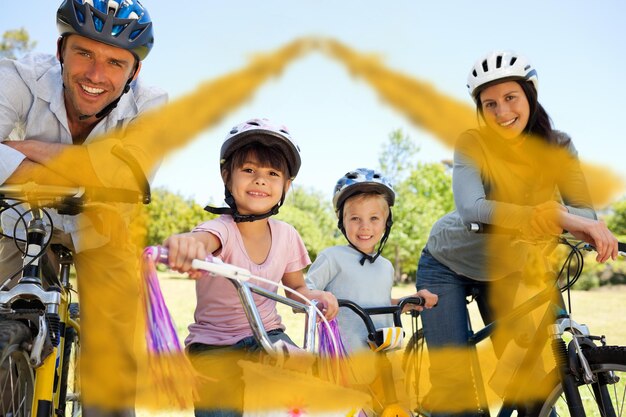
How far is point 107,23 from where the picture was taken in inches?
127

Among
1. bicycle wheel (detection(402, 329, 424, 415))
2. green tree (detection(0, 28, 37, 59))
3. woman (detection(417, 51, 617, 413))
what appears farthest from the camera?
green tree (detection(0, 28, 37, 59))

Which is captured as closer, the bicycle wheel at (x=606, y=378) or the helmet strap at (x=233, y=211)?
the bicycle wheel at (x=606, y=378)

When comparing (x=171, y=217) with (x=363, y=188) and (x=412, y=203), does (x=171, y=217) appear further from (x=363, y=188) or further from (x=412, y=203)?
(x=363, y=188)

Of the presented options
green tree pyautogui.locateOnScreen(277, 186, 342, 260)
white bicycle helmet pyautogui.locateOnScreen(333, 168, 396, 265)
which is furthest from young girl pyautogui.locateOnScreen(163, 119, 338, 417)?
green tree pyautogui.locateOnScreen(277, 186, 342, 260)

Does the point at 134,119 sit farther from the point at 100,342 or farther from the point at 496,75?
the point at 496,75

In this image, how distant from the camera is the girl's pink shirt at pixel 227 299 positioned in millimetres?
2986

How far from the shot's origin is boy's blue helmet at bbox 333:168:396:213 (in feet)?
14.2

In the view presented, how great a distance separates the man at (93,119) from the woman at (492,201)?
68.0 inches

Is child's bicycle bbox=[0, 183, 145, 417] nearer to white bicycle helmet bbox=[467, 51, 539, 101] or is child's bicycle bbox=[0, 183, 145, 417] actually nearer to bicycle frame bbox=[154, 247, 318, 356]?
bicycle frame bbox=[154, 247, 318, 356]

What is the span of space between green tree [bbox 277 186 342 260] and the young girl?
1702cm

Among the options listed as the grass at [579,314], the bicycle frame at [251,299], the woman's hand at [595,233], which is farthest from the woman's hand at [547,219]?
the grass at [579,314]

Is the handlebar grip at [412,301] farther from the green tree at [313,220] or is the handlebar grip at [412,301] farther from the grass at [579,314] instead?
the green tree at [313,220]

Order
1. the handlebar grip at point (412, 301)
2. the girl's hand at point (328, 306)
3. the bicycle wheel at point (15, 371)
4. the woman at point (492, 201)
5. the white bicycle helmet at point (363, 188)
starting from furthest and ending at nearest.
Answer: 1. the white bicycle helmet at point (363, 188)
2. the handlebar grip at point (412, 301)
3. the woman at point (492, 201)
4. the girl's hand at point (328, 306)
5. the bicycle wheel at point (15, 371)

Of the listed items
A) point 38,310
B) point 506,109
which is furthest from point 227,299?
point 506,109
